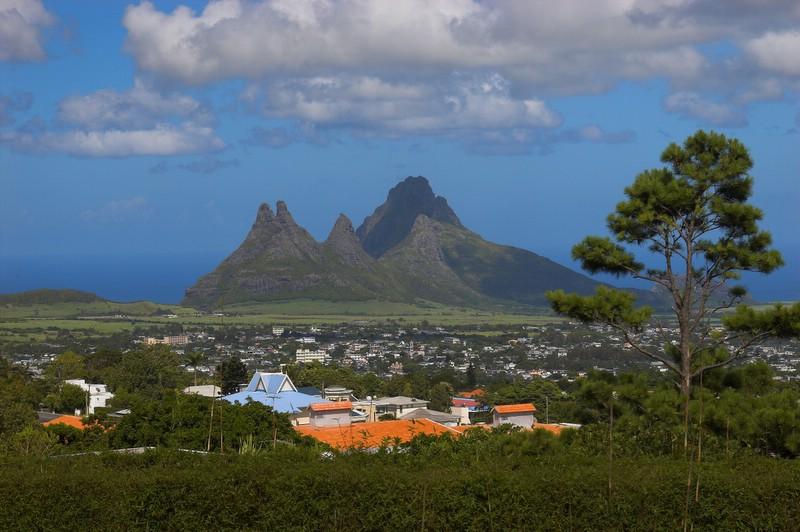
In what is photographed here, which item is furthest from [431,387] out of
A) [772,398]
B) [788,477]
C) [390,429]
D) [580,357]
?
[788,477]

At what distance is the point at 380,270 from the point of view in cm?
12638

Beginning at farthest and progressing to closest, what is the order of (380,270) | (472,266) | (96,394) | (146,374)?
(472,266) < (380,270) < (146,374) < (96,394)

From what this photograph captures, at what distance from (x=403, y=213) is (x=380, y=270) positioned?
3347 cm

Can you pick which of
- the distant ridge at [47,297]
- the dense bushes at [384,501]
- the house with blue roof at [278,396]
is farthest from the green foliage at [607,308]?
the distant ridge at [47,297]

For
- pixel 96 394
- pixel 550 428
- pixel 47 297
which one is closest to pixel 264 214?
pixel 47 297

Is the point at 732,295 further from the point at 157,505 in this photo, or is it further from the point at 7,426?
the point at 7,426

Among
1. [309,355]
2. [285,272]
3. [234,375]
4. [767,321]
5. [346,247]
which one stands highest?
[346,247]

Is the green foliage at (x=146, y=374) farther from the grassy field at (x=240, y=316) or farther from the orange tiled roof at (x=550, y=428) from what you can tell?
the grassy field at (x=240, y=316)

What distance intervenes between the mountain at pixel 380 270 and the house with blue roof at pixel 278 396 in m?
75.4

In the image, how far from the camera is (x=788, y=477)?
707cm

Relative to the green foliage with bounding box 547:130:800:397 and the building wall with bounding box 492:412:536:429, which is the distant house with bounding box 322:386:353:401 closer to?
the building wall with bounding box 492:412:536:429

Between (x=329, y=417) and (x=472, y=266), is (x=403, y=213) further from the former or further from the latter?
(x=329, y=417)

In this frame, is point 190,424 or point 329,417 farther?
point 329,417

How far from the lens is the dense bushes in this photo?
22.7 ft
